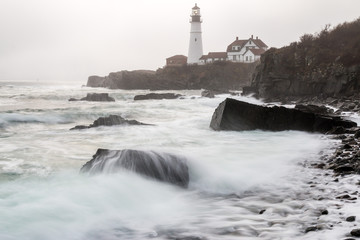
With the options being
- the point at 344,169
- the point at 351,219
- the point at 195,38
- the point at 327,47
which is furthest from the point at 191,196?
the point at 195,38

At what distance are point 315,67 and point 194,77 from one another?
38842 mm

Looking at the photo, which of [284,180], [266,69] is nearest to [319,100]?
[266,69]

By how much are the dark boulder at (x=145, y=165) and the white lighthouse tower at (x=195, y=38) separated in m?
65.8

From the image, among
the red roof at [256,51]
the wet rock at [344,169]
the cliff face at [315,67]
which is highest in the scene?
the red roof at [256,51]

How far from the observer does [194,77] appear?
62594 mm

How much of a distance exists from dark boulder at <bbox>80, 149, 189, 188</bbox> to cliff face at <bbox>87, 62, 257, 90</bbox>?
51886 millimetres

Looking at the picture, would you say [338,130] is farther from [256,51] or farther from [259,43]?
[259,43]

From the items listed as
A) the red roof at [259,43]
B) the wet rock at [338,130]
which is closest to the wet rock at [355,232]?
the wet rock at [338,130]

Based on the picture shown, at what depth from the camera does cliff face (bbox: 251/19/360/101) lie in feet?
70.3

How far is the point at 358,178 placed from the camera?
578cm

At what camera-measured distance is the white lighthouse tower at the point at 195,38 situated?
70.6 m

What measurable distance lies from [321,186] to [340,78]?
17.5 metres

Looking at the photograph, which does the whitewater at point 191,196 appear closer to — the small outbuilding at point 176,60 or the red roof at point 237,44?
the red roof at point 237,44

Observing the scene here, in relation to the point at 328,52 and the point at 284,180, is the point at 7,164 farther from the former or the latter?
the point at 328,52
